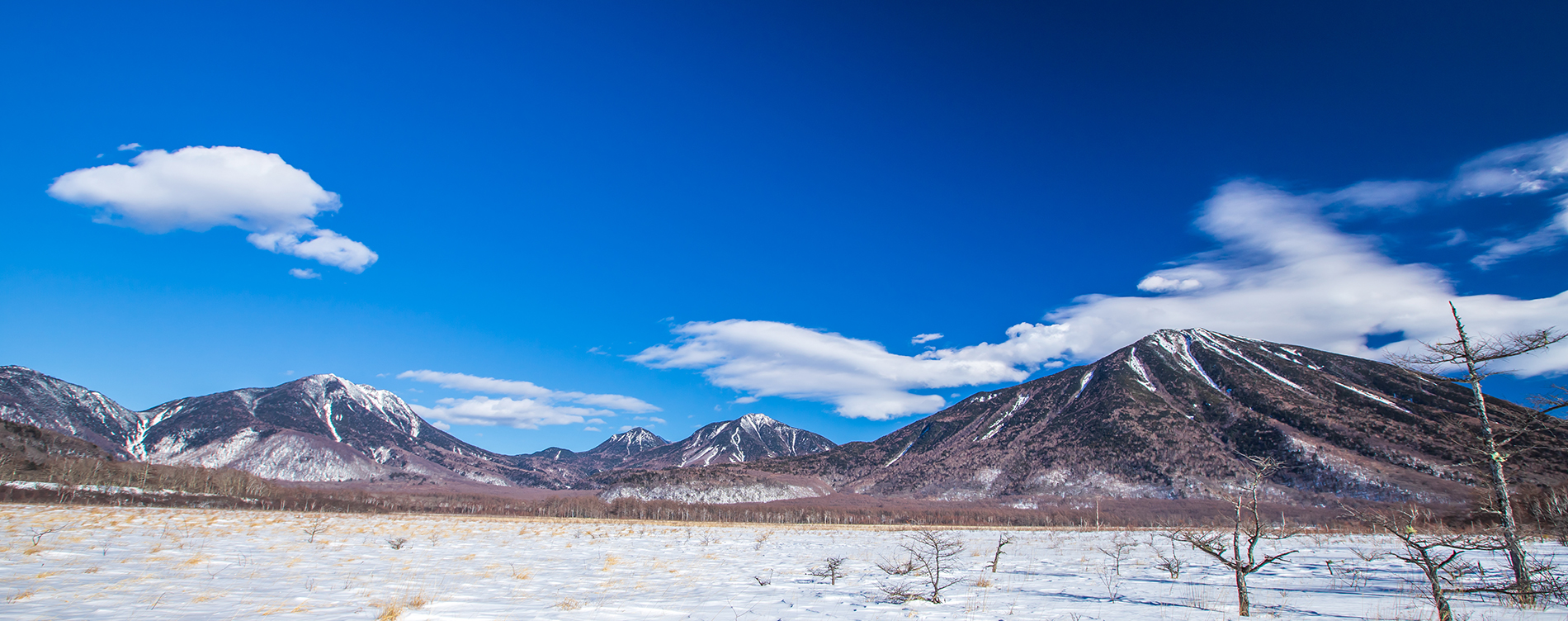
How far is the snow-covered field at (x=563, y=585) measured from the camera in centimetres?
1230

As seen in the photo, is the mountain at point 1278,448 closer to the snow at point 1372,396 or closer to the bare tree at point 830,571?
the snow at point 1372,396

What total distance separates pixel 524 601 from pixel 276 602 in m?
5.03

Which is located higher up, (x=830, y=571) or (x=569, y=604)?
(x=569, y=604)

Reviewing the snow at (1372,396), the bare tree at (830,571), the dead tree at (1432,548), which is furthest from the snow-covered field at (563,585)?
the snow at (1372,396)

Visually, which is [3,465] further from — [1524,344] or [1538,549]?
[1538,549]

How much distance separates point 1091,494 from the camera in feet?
523

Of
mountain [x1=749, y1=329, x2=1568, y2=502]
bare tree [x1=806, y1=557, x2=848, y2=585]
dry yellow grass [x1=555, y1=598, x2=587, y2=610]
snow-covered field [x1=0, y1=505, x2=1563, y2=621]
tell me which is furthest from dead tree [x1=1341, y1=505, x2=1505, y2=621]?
Result: mountain [x1=749, y1=329, x2=1568, y2=502]

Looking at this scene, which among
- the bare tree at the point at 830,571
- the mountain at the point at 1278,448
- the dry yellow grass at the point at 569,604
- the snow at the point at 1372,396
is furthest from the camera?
the snow at the point at 1372,396

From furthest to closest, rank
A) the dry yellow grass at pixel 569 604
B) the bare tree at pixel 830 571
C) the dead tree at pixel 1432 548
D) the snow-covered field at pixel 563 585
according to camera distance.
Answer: the bare tree at pixel 830 571 < the dry yellow grass at pixel 569 604 < the snow-covered field at pixel 563 585 < the dead tree at pixel 1432 548

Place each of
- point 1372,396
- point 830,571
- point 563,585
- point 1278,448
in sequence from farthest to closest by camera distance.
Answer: point 1372,396, point 1278,448, point 830,571, point 563,585

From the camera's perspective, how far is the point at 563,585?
17.8m

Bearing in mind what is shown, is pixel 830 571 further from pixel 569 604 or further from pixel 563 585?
pixel 569 604

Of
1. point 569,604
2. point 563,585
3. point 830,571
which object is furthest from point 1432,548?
point 563,585

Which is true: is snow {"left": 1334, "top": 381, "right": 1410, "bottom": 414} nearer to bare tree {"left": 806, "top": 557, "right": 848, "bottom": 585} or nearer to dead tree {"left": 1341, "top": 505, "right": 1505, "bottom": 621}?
dead tree {"left": 1341, "top": 505, "right": 1505, "bottom": 621}
